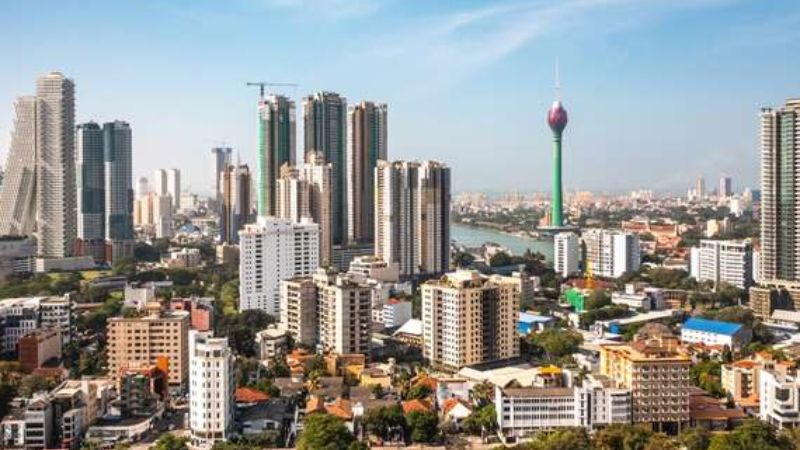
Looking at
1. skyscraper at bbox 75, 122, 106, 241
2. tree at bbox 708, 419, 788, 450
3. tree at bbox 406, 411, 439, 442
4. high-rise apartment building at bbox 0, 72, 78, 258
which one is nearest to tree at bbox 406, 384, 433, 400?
tree at bbox 406, 411, 439, 442

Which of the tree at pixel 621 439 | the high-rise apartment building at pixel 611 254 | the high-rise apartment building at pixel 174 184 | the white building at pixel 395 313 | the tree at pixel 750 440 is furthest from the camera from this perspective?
the high-rise apartment building at pixel 174 184

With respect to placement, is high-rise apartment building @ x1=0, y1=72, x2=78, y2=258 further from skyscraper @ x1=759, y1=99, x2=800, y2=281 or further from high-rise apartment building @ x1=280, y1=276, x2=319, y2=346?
skyscraper @ x1=759, y1=99, x2=800, y2=281

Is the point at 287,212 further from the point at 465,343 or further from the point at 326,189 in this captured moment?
the point at 465,343

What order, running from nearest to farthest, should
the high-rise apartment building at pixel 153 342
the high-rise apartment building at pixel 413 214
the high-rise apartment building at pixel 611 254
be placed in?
the high-rise apartment building at pixel 153 342
the high-rise apartment building at pixel 413 214
the high-rise apartment building at pixel 611 254

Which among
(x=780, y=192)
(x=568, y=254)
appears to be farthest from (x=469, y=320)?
(x=568, y=254)

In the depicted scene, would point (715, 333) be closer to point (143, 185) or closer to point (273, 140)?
point (273, 140)

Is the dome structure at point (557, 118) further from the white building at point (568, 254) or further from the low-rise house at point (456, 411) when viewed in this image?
the low-rise house at point (456, 411)

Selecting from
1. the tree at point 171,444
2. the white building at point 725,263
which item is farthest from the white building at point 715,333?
the tree at point 171,444
